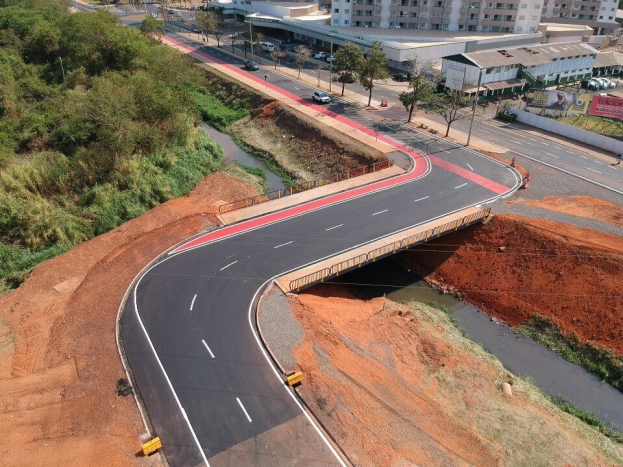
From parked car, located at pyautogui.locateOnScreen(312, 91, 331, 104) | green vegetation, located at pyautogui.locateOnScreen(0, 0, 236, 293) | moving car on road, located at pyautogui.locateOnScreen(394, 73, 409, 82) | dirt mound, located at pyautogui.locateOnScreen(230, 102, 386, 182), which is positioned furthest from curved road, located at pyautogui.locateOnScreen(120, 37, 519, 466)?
moving car on road, located at pyautogui.locateOnScreen(394, 73, 409, 82)

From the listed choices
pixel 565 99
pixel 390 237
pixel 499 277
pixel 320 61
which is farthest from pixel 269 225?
pixel 320 61

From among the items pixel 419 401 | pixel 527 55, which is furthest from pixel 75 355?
pixel 527 55

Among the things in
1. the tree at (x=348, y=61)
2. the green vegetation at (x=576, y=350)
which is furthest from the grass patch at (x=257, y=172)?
the green vegetation at (x=576, y=350)

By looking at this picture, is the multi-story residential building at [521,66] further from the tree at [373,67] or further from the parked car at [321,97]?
the parked car at [321,97]

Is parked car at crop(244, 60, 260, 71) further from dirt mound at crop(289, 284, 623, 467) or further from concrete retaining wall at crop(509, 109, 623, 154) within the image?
dirt mound at crop(289, 284, 623, 467)

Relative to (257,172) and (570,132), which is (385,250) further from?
(570,132)

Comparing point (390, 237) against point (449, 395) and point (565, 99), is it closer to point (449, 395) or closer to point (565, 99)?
point (449, 395)
